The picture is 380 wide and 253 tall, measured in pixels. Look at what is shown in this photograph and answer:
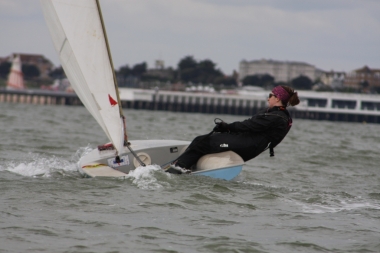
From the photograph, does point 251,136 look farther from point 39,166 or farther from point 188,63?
point 188,63

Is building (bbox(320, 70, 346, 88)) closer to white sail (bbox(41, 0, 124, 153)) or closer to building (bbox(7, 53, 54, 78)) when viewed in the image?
building (bbox(7, 53, 54, 78))

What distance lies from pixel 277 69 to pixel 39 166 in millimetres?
172822

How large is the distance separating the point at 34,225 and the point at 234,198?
2.64 m

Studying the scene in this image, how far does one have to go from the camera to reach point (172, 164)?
10.3m

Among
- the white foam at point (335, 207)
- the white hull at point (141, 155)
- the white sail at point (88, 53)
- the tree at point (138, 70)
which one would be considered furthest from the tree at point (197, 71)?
the white foam at point (335, 207)

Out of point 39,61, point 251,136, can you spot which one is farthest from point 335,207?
point 39,61

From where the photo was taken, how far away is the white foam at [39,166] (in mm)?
10438

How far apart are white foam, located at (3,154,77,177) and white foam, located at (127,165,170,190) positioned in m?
1.22

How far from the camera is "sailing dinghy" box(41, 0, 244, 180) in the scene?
9898mm

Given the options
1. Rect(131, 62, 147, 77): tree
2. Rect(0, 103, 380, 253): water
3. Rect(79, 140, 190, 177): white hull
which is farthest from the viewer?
Rect(131, 62, 147, 77): tree

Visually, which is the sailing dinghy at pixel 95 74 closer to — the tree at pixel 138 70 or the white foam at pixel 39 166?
the white foam at pixel 39 166

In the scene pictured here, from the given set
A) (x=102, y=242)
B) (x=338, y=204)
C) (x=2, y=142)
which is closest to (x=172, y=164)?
(x=338, y=204)

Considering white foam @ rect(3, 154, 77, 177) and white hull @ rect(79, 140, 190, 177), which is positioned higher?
white hull @ rect(79, 140, 190, 177)

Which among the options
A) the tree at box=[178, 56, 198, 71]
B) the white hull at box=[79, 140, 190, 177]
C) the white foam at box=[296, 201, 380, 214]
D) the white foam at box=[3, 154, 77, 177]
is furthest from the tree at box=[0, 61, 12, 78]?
the white foam at box=[296, 201, 380, 214]
